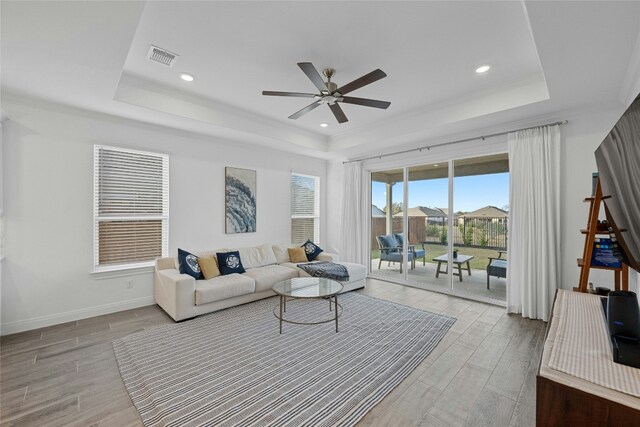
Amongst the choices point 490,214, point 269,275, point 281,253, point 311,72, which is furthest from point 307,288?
point 490,214

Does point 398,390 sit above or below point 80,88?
below

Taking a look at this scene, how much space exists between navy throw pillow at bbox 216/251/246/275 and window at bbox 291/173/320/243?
1.76 meters

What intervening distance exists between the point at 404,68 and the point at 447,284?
354 centimetres

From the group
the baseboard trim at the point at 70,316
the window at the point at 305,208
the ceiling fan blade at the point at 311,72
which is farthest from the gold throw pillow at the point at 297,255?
the ceiling fan blade at the point at 311,72

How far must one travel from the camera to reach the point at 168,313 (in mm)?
3525

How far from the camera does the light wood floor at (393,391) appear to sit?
5.97 feet

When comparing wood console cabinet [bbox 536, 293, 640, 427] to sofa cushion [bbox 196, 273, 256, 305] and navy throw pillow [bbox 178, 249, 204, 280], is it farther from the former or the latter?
navy throw pillow [bbox 178, 249, 204, 280]

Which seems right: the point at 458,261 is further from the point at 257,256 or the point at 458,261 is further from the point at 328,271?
the point at 257,256

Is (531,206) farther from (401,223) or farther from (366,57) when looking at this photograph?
(366,57)

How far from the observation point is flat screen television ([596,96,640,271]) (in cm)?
117

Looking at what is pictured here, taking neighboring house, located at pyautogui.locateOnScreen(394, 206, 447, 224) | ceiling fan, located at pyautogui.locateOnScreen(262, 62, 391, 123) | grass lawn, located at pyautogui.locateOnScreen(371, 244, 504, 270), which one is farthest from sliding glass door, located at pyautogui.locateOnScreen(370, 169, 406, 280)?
ceiling fan, located at pyautogui.locateOnScreen(262, 62, 391, 123)

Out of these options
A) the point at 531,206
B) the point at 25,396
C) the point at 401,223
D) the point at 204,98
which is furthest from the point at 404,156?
the point at 25,396

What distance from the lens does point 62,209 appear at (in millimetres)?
3291

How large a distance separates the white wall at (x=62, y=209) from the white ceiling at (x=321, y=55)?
1.03 feet
